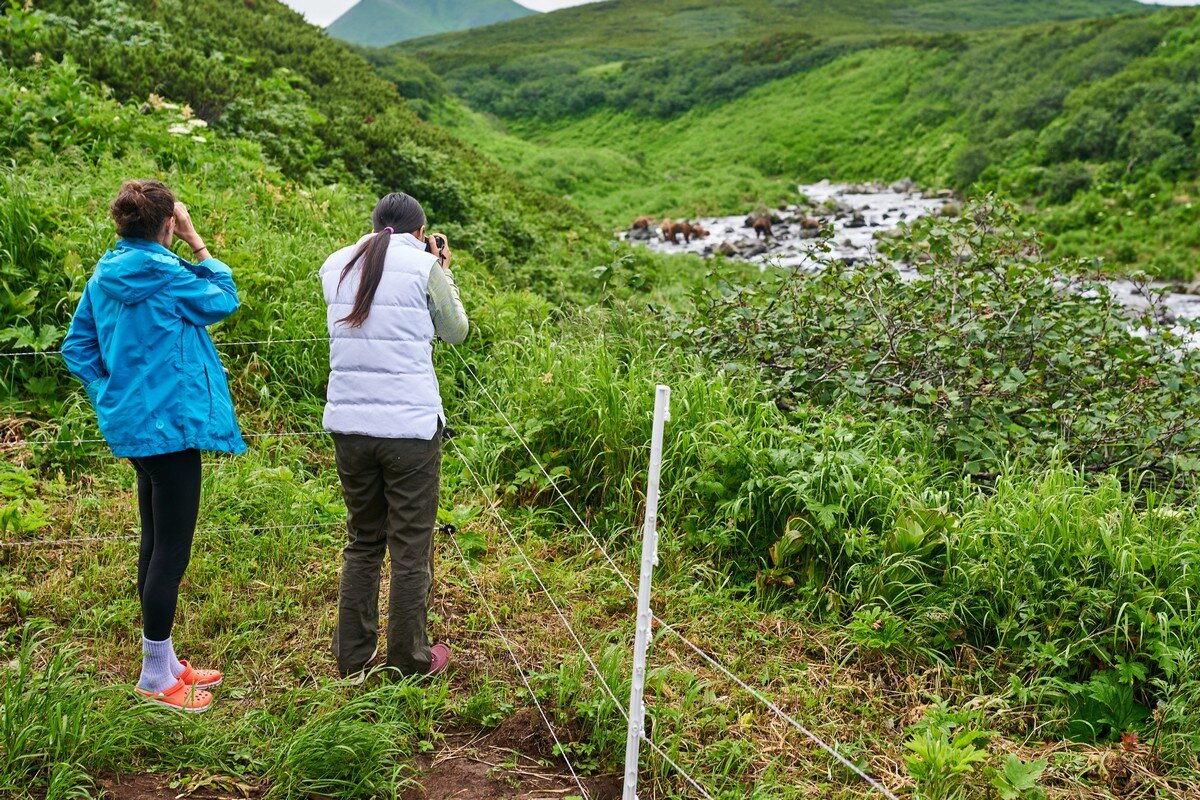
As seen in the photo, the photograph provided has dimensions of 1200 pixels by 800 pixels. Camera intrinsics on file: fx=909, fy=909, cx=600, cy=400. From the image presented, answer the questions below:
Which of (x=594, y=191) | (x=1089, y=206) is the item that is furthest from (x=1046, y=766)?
(x=594, y=191)

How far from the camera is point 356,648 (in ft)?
11.7

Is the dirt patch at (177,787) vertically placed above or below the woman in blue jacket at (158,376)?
below

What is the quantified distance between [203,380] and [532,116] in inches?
1729

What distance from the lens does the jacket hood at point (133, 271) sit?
313 centimetres

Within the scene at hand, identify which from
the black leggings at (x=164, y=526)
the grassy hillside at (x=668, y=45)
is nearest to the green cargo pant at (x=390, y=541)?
the black leggings at (x=164, y=526)

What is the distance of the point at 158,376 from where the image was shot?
3203 mm

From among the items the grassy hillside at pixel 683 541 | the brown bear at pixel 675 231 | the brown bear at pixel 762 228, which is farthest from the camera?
the brown bear at pixel 762 228

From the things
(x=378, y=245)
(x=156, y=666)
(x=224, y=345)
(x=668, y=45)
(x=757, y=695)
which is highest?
(x=668, y=45)

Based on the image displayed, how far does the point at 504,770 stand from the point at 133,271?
2.16 meters

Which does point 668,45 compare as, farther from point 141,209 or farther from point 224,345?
point 141,209

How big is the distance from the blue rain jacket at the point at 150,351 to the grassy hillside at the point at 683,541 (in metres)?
0.85

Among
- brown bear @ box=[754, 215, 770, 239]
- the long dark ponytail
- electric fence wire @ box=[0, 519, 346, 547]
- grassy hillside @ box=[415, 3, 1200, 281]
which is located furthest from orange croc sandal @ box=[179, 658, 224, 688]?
brown bear @ box=[754, 215, 770, 239]

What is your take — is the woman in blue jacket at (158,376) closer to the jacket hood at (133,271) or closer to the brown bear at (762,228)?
the jacket hood at (133,271)

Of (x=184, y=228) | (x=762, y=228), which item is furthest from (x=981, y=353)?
(x=762, y=228)
